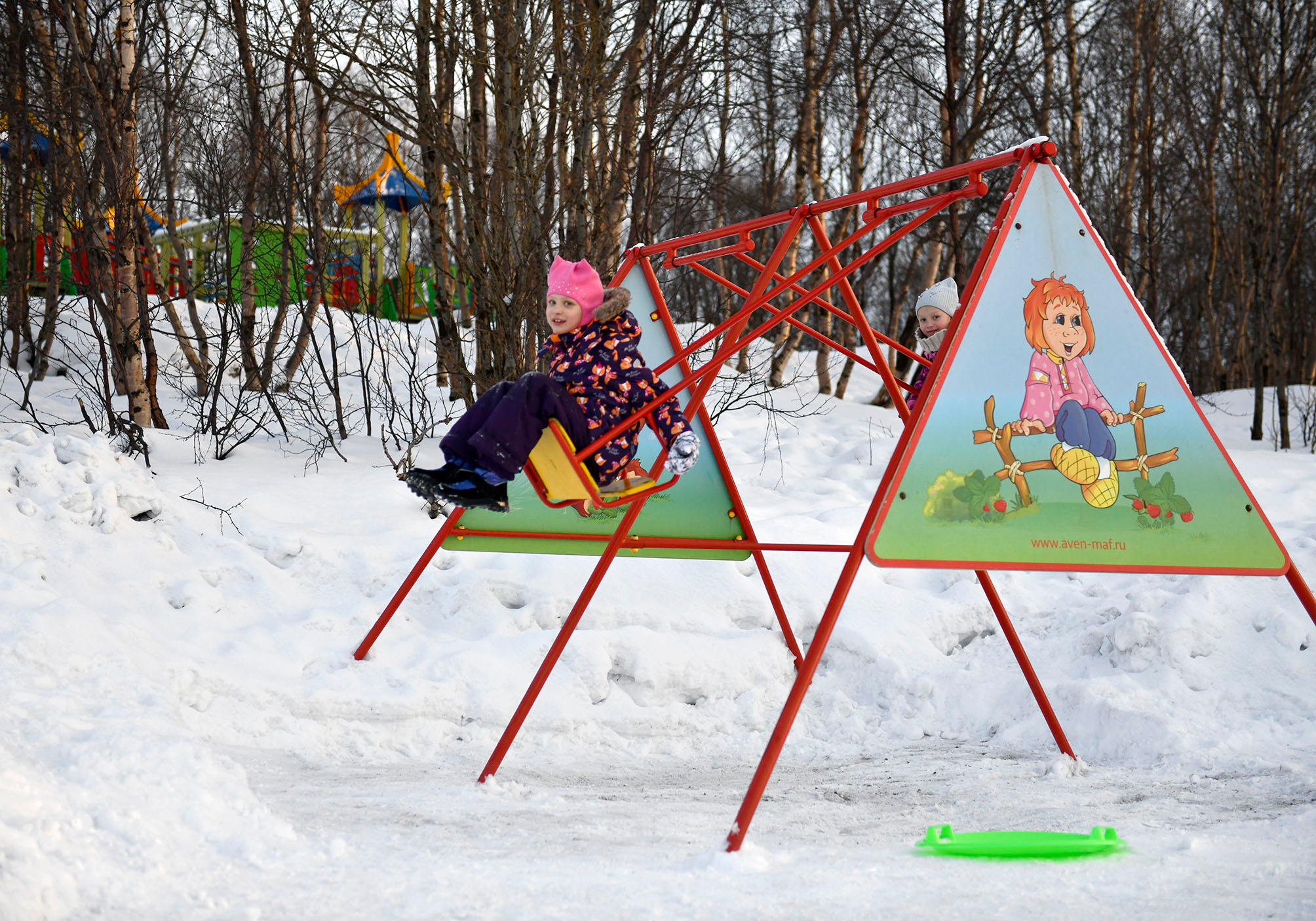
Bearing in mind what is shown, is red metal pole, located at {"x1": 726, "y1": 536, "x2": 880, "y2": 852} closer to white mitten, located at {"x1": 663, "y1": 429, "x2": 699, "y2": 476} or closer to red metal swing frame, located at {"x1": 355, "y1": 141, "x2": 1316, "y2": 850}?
red metal swing frame, located at {"x1": 355, "y1": 141, "x2": 1316, "y2": 850}

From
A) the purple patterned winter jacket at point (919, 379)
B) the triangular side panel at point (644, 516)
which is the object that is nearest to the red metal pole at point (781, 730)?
the purple patterned winter jacket at point (919, 379)

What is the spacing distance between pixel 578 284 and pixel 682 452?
668 millimetres

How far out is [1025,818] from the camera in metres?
3.22

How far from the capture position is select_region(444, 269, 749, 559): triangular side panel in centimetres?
427

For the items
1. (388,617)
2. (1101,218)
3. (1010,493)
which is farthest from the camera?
(1101,218)

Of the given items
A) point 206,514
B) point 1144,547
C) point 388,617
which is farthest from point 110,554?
point 1144,547

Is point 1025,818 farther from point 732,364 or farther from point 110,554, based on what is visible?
point 732,364

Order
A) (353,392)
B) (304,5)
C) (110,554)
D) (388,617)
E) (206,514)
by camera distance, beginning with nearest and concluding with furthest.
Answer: (388,617), (110,554), (206,514), (304,5), (353,392)

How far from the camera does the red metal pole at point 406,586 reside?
415 cm

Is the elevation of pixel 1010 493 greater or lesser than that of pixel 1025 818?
greater

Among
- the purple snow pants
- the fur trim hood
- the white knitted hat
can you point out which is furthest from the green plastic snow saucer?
the white knitted hat

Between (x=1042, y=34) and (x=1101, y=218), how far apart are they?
5.92 m

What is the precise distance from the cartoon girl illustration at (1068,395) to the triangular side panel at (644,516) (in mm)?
1574

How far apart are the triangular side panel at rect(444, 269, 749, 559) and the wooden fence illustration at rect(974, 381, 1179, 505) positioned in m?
1.52
